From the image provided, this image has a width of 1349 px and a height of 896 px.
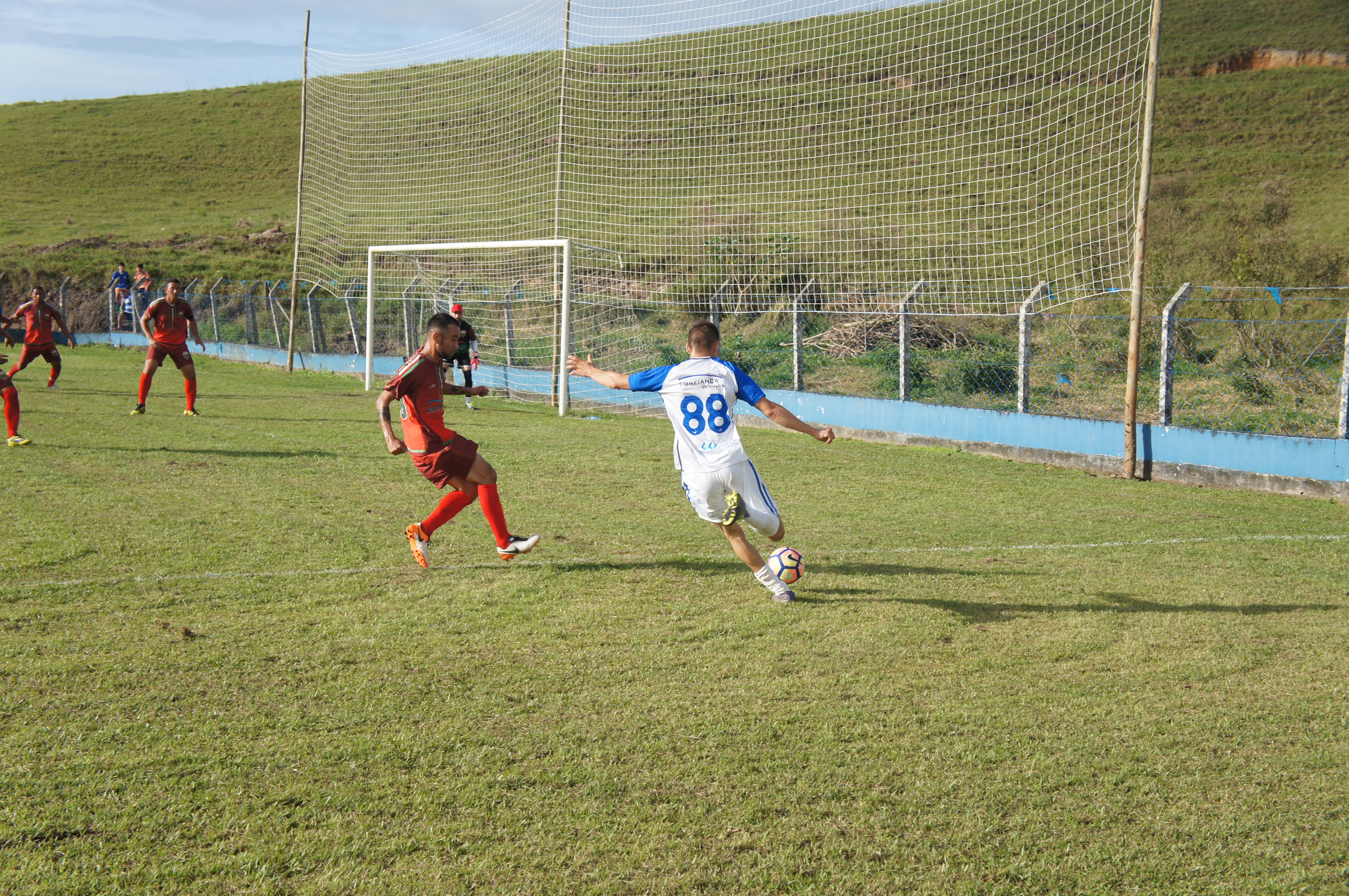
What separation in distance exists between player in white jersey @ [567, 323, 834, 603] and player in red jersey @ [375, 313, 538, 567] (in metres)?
1.18

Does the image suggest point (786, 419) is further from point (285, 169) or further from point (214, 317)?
point (285, 169)

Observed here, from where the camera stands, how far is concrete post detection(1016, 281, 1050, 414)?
12.6 m

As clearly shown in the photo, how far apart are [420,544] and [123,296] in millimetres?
30876

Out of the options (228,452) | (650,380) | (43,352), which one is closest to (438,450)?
(650,380)

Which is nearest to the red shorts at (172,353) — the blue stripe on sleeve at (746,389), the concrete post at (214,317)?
the blue stripe on sleeve at (746,389)

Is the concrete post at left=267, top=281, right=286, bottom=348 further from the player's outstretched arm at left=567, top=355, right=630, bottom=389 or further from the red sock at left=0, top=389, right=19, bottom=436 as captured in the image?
the player's outstretched arm at left=567, top=355, right=630, bottom=389

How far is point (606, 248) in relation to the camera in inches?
717

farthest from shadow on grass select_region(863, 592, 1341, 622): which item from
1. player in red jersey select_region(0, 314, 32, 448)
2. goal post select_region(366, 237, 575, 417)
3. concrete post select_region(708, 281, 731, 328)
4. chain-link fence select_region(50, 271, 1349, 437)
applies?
concrete post select_region(708, 281, 731, 328)

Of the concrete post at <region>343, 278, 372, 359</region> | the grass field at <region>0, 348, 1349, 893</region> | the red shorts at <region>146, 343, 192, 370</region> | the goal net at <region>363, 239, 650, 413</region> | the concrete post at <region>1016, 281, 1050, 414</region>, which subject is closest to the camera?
the grass field at <region>0, 348, 1349, 893</region>

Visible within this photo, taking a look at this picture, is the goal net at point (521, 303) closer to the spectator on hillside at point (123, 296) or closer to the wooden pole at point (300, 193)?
the wooden pole at point (300, 193)

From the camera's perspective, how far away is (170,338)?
45.7 ft

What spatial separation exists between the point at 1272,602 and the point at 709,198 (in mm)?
15271

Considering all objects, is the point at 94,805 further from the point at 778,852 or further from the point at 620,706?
the point at 778,852

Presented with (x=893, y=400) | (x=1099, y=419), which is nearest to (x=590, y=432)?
(x=893, y=400)
